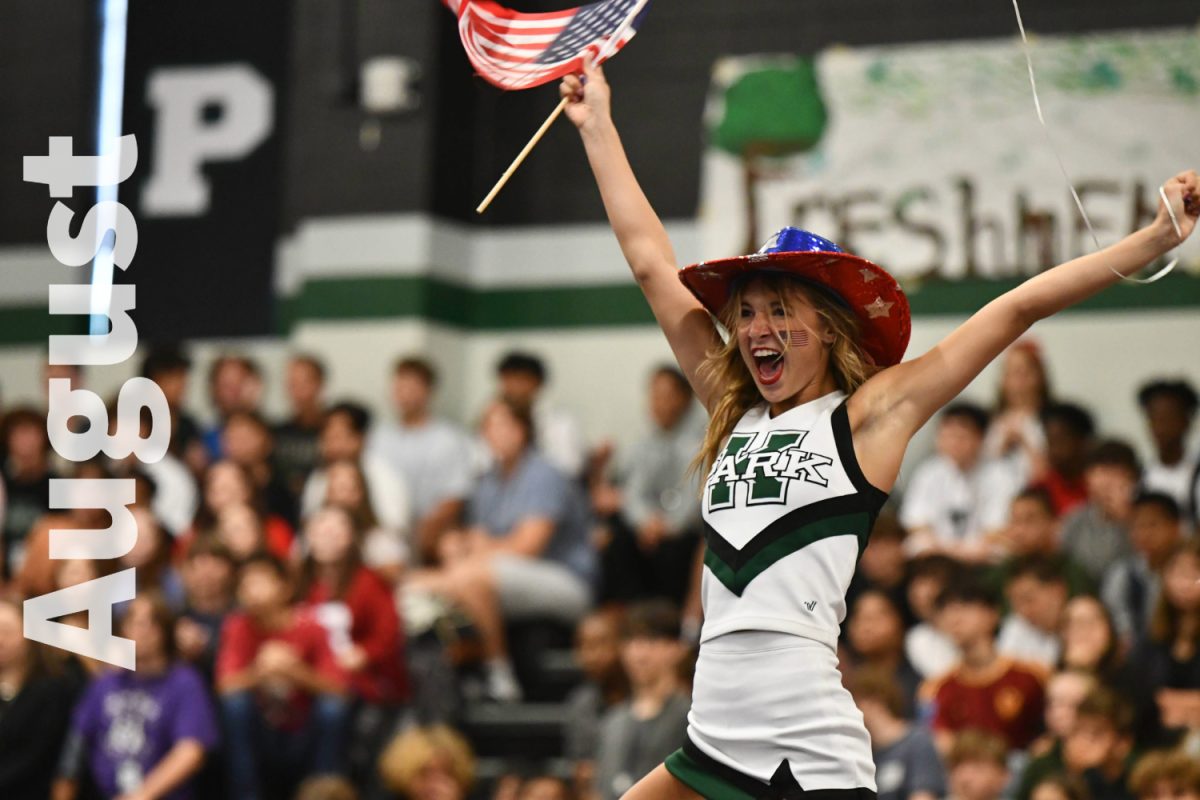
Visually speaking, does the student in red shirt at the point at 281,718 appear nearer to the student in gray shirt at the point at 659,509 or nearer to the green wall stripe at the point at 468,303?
the student in gray shirt at the point at 659,509

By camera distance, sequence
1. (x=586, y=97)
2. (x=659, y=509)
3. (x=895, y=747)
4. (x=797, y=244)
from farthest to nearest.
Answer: (x=659, y=509)
(x=895, y=747)
(x=586, y=97)
(x=797, y=244)

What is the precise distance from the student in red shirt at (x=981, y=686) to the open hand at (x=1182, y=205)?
3451 mm

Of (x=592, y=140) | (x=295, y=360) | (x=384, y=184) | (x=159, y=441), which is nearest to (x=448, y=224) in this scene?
(x=384, y=184)

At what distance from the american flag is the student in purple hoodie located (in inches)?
147

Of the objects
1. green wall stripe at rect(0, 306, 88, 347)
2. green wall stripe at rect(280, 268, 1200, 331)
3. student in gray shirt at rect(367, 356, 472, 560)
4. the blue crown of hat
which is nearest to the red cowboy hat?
the blue crown of hat

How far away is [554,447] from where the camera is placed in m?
9.33

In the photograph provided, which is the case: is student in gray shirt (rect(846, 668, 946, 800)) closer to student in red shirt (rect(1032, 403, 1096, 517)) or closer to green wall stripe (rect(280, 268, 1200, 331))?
student in red shirt (rect(1032, 403, 1096, 517))

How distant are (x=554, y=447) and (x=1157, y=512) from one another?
3.35m

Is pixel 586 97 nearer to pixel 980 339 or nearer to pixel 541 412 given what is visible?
pixel 980 339

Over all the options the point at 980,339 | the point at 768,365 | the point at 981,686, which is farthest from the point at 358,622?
the point at 980,339

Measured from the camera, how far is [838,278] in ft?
11.5

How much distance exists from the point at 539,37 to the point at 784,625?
5.24ft

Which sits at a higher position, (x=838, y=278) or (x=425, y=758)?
(x=838, y=278)

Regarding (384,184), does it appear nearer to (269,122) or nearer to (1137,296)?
(269,122)
